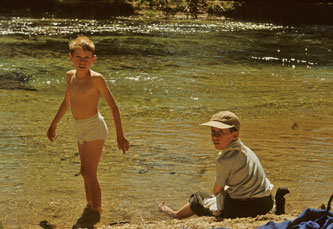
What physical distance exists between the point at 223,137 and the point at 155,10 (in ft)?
76.5

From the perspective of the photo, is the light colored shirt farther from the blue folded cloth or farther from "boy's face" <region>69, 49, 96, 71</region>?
"boy's face" <region>69, 49, 96, 71</region>

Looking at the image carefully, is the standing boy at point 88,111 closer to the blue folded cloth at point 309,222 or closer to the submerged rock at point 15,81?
the blue folded cloth at point 309,222

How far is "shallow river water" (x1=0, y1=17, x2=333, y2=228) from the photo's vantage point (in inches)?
203

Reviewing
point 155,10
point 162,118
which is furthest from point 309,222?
point 155,10

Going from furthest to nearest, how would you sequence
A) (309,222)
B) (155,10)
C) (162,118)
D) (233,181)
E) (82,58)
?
(155,10) → (162,118) → (82,58) → (233,181) → (309,222)

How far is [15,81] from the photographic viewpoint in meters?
11.1

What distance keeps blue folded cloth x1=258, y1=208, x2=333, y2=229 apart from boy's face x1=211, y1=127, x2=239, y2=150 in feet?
2.44

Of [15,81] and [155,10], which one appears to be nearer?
[15,81]

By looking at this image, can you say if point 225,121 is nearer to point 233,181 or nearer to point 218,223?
point 233,181

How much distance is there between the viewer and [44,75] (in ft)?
39.0

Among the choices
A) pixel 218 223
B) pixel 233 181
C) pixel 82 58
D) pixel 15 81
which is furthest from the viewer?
pixel 15 81

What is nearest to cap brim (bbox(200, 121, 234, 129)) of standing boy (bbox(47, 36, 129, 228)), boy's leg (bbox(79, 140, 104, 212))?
standing boy (bbox(47, 36, 129, 228))

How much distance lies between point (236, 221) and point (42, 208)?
2.00m

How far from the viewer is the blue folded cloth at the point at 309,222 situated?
3.64 metres
